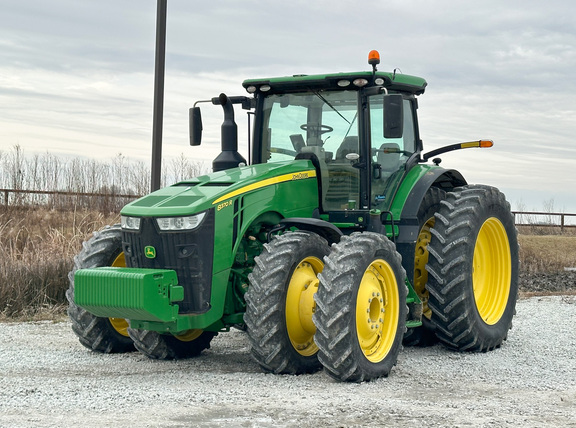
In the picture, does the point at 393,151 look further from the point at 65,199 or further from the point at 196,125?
the point at 65,199

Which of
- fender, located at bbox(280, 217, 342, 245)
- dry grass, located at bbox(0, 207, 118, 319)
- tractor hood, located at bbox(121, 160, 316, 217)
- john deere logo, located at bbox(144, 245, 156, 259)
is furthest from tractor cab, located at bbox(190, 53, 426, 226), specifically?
dry grass, located at bbox(0, 207, 118, 319)

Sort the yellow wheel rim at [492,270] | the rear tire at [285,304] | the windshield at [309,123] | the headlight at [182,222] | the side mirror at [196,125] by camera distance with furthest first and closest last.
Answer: the yellow wheel rim at [492,270]
the side mirror at [196,125]
the windshield at [309,123]
the headlight at [182,222]
the rear tire at [285,304]

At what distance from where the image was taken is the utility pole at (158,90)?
12891mm

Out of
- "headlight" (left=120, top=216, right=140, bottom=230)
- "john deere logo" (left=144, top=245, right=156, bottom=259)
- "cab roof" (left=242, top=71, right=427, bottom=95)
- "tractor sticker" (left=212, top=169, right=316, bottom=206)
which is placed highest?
"cab roof" (left=242, top=71, right=427, bottom=95)

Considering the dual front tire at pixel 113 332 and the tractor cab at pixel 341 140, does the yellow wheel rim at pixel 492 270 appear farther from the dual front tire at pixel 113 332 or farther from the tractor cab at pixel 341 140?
the dual front tire at pixel 113 332

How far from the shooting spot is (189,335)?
7812 millimetres

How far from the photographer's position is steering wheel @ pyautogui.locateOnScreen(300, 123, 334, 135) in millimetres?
8078

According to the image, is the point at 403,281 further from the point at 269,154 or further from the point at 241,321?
the point at 269,154

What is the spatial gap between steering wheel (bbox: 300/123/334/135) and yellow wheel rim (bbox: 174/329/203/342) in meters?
2.28

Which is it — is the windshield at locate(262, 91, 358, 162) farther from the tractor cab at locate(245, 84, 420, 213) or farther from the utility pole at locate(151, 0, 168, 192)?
the utility pole at locate(151, 0, 168, 192)

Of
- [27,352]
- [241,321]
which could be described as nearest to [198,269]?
[241,321]

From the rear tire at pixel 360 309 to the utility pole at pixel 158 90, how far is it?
6.60 m

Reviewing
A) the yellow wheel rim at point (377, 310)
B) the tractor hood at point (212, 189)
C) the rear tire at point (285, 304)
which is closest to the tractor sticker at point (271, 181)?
the tractor hood at point (212, 189)

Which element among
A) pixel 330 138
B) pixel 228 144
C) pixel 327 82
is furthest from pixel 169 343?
pixel 327 82
